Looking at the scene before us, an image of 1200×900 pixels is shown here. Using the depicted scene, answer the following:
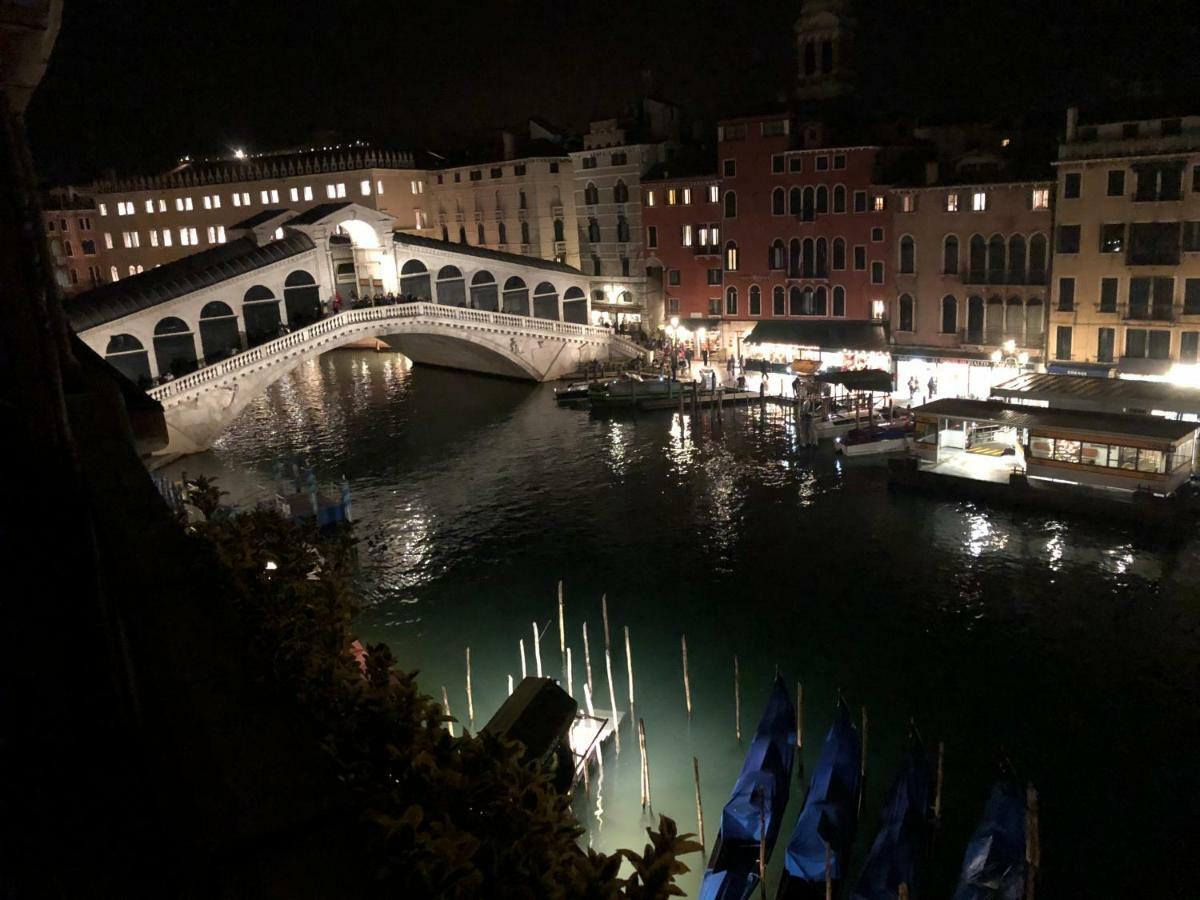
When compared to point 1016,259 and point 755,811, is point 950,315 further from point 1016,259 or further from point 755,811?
point 755,811

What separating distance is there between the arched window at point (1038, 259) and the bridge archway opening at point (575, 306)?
21605 millimetres

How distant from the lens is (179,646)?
406cm

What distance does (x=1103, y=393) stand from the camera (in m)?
25.6

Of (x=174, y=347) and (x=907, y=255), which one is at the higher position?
(x=907, y=255)

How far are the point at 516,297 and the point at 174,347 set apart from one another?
55.7 ft

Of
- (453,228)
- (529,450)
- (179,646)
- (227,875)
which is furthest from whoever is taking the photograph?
(453,228)

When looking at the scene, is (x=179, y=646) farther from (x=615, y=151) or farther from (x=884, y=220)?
(x=615, y=151)

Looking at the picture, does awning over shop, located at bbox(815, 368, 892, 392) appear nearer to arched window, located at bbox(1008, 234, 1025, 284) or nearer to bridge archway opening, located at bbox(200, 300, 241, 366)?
arched window, located at bbox(1008, 234, 1025, 284)

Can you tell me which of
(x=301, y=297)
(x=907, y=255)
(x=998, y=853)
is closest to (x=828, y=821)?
(x=998, y=853)

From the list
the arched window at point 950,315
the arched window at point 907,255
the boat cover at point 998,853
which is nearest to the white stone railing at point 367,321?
the arched window at point 907,255

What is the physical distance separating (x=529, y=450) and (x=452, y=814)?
93.3ft

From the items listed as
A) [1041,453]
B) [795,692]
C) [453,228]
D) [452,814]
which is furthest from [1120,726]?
[453,228]

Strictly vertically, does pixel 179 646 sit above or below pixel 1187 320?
above

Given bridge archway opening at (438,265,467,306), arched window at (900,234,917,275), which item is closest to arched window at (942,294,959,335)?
arched window at (900,234,917,275)
